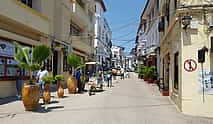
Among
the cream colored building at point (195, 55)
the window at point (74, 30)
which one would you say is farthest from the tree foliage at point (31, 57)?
the window at point (74, 30)

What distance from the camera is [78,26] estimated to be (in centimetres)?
3844

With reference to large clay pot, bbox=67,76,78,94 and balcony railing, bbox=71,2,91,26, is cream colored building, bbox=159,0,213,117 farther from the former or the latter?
balcony railing, bbox=71,2,91,26

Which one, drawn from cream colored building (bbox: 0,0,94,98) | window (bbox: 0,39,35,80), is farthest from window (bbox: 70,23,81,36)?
window (bbox: 0,39,35,80)

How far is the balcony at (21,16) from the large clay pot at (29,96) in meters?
5.06

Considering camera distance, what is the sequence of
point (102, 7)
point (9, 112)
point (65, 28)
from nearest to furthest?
point (9, 112), point (65, 28), point (102, 7)

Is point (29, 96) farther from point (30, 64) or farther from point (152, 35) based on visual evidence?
point (152, 35)

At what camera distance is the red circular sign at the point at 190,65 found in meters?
12.5

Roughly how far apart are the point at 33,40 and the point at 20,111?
9739mm

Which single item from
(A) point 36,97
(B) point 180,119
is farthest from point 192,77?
(A) point 36,97

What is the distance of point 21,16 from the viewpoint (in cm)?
1812

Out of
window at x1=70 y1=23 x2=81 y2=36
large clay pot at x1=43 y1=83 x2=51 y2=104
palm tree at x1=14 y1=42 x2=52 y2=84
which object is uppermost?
window at x1=70 y1=23 x2=81 y2=36

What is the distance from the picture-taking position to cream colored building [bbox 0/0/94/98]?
1702 centimetres

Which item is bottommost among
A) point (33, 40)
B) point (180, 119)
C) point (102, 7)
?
point (180, 119)

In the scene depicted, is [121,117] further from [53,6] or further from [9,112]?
[53,6]
